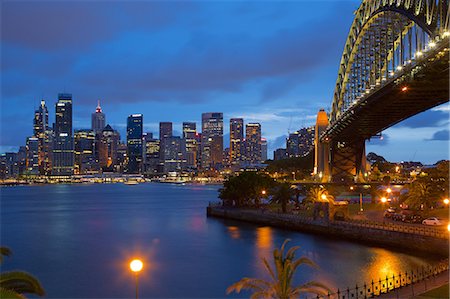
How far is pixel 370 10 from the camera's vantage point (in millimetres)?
65812

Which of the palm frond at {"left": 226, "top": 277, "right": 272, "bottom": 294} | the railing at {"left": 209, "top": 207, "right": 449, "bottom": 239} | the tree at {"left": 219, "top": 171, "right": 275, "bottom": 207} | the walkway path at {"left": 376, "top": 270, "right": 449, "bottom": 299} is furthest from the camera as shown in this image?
the tree at {"left": 219, "top": 171, "right": 275, "bottom": 207}

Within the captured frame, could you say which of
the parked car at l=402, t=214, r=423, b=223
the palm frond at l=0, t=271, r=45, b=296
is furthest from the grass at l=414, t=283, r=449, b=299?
the parked car at l=402, t=214, r=423, b=223

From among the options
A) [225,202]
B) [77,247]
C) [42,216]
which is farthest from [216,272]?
[42,216]

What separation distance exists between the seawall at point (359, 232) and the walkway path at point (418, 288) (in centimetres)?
1083

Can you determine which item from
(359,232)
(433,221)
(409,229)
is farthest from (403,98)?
(409,229)

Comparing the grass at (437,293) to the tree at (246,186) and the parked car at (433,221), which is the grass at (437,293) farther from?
the tree at (246,186)

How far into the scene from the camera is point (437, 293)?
750 inches

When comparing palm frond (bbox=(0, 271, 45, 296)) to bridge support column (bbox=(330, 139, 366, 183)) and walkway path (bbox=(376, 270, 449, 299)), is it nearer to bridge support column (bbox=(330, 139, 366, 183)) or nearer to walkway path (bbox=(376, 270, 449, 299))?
walkway path (bbox=(376, 270, 449, 299))

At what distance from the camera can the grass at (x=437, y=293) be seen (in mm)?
18578

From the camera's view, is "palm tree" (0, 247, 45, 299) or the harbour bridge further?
the harbour bridge

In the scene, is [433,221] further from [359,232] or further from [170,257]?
[170,257]

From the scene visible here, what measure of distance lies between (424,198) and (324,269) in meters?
17.7

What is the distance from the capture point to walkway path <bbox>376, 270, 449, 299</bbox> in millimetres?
19769

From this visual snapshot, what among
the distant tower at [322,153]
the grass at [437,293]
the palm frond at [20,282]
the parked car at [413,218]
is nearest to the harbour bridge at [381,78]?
the distant tower at [322,153]
